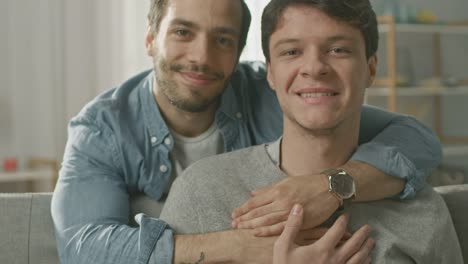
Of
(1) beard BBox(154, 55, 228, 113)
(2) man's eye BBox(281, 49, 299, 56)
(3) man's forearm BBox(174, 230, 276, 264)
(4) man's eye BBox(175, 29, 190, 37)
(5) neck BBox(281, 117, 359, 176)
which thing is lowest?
(3) man's forearm BBox(174, 230, 276, 264)

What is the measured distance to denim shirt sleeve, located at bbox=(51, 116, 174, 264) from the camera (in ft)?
4.81

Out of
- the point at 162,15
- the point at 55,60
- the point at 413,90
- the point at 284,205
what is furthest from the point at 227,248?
the point at 413,90

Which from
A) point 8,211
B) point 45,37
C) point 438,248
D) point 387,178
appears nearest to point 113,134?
point 8,211

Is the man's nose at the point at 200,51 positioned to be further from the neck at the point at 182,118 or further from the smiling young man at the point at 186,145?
the neck at the point at 182,118

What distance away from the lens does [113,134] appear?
173cm

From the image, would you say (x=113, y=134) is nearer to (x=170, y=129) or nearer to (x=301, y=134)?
(x=170, y=129)

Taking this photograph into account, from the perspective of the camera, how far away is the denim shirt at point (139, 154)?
150cm

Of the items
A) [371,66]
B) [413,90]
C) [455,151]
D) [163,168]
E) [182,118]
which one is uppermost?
[371,66]

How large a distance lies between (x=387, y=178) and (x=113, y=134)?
2.21ft

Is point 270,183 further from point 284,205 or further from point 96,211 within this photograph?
point 96,211

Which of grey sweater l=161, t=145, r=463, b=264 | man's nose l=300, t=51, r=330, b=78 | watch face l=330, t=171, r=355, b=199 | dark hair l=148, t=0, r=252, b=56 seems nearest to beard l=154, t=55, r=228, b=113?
dark hair l=148, t=0, r=252, b=56

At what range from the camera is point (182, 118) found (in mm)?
1855

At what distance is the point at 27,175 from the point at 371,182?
286cm

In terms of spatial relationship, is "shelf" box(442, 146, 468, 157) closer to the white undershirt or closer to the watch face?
the white undershirt
